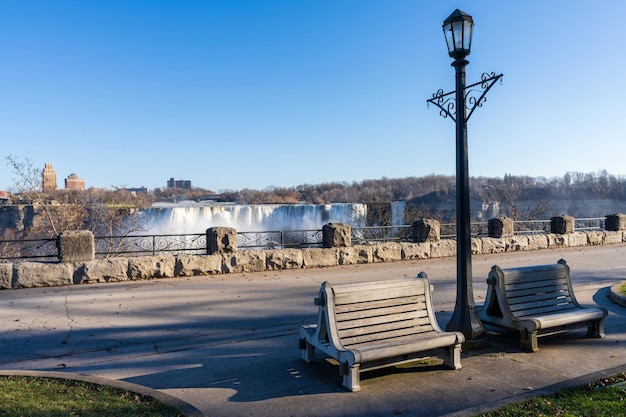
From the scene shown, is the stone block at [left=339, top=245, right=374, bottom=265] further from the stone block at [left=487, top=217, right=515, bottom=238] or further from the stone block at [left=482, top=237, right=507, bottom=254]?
the stone block at [left=487, top=217, right=515, bottom=238]

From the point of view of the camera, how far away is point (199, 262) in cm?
1095

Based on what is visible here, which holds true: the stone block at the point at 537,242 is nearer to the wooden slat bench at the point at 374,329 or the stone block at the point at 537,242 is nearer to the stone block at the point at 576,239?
the stone block at the point at 576,239

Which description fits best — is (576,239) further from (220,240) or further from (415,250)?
(220,240)

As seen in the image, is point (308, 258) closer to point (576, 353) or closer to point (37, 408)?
point (576, 353)

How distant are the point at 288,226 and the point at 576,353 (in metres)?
42.9

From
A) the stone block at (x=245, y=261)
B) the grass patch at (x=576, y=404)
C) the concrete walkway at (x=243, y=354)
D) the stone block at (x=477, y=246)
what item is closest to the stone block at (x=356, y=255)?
the stone block at (x=245, y=261)

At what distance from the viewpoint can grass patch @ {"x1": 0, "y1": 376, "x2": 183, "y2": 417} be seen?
11.6 ft

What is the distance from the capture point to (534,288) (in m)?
5.83

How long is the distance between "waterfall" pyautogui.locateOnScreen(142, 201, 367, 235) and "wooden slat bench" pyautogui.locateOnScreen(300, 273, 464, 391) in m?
33.0

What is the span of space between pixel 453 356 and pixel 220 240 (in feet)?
24.9

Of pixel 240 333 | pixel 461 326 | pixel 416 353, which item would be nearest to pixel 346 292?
pixel 416 353

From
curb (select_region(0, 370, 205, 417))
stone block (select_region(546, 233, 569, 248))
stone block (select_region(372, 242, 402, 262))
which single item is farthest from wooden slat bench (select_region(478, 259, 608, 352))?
stone block (select_region(546, 233, 569, 248))

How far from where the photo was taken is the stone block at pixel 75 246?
384 inches

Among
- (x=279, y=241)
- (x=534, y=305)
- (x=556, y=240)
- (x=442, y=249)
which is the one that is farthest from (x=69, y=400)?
(x=556, y=240)
